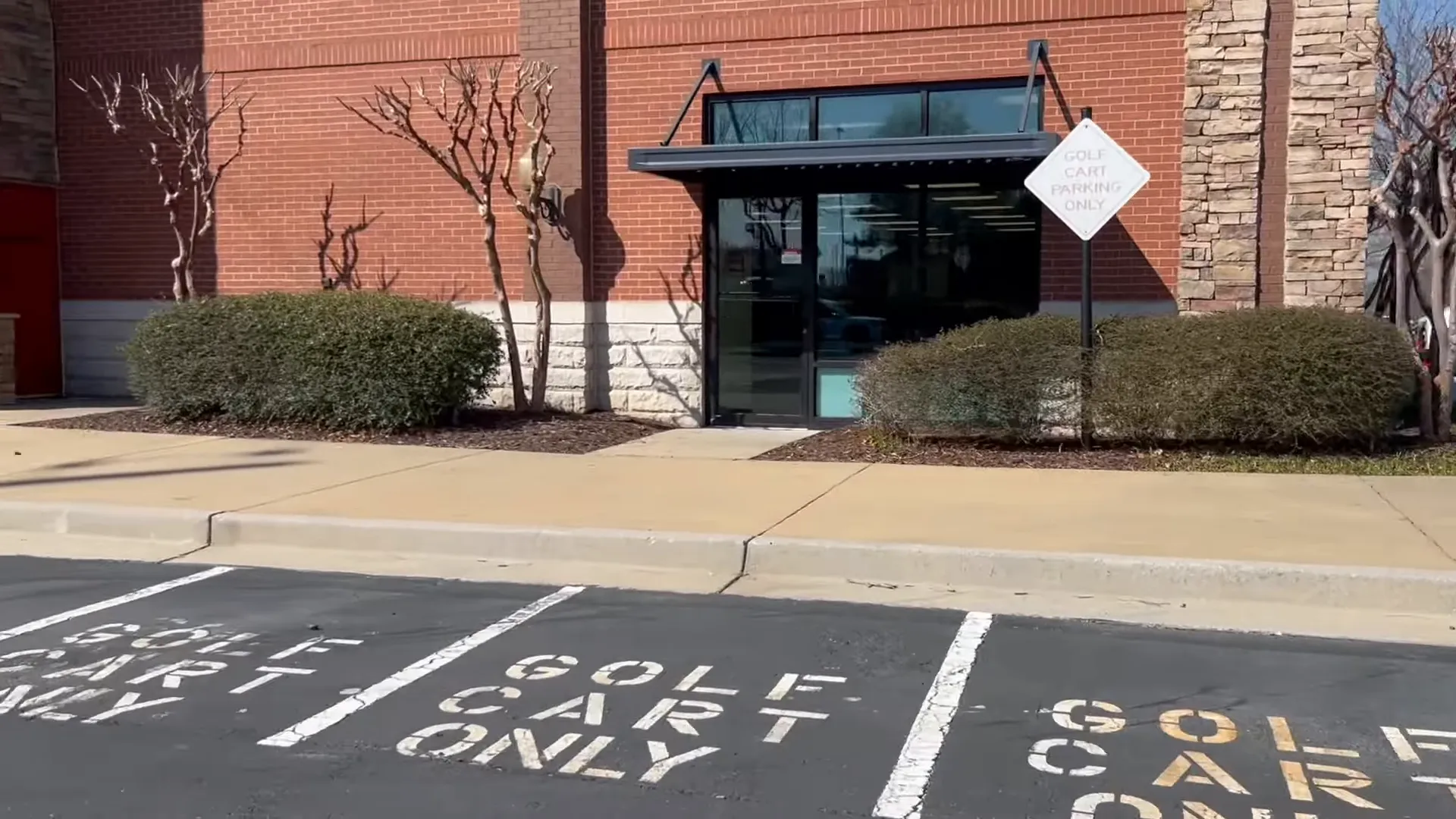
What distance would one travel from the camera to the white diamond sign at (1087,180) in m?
9.98

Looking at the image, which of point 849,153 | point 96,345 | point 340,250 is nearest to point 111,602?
point 849,153

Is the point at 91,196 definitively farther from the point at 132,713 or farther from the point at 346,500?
the point at 132,713

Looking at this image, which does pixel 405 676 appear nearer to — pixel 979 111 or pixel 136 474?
pixel 136 474

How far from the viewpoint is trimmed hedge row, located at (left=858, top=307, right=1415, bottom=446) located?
9.63m

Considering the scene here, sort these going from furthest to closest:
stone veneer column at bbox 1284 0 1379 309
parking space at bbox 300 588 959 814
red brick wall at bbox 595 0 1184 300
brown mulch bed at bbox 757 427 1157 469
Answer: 1. red brick wall at bbox 595 0 1184 300
2. stone veneer column at bbox 1284 0 1379 309
3. brown mulch bed at bbox 757 427 1157 469
4. parking space at bbox 300 588 959 814

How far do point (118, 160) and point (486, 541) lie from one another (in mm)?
10546

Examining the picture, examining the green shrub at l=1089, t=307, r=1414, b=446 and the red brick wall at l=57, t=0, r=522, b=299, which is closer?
the green shrub at l=1089, t=307, r=1414, b=446

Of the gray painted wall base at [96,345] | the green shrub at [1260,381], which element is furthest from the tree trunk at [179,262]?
the green shrub at [1260,381]

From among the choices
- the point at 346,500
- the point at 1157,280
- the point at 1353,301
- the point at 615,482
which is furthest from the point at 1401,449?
the point at 346,500

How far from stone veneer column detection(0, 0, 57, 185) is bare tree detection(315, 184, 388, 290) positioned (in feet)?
12.3

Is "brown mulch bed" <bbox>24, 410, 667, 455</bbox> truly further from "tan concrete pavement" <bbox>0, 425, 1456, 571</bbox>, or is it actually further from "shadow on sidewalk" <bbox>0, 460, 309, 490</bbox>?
"shadow on sidewalk" <bbox>0, 460, 309, 490</bbox>

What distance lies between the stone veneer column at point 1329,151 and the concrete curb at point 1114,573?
614 centimetres

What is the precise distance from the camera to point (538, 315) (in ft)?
42.8

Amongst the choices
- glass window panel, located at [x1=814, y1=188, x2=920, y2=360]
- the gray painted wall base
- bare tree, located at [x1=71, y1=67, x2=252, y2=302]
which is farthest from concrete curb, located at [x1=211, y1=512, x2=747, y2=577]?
the gray painted wall base
